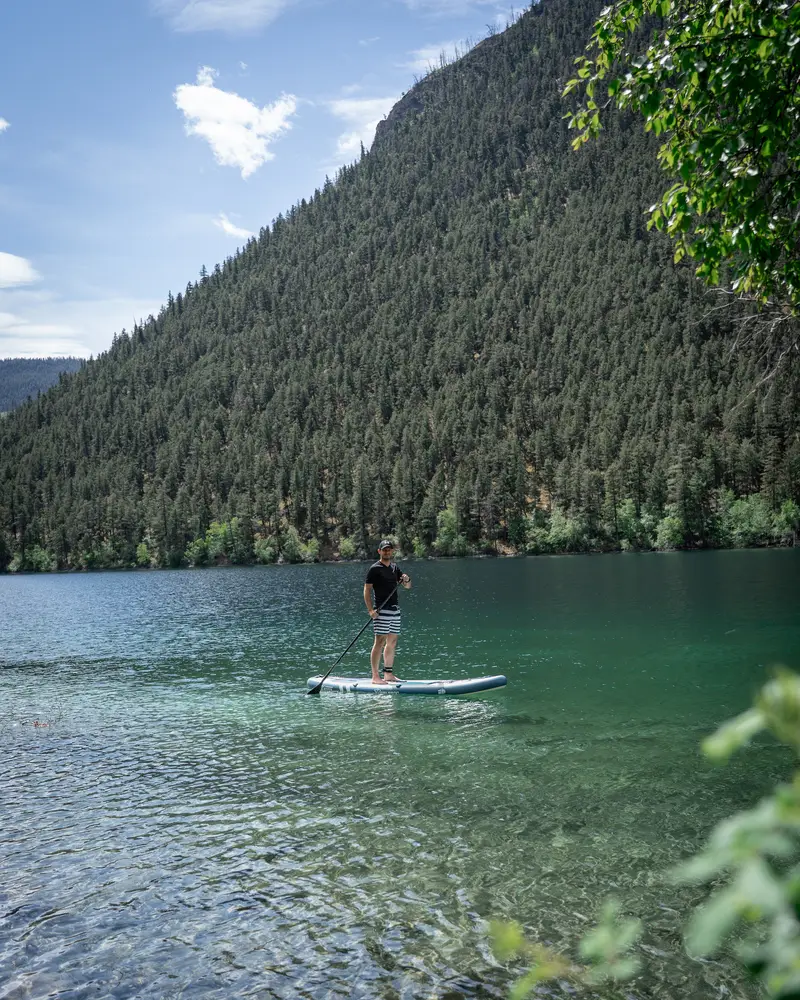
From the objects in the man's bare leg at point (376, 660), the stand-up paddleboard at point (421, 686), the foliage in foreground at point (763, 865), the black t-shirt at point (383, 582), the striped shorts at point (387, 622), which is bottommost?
the stand-up paddleboard at point (421, 686)

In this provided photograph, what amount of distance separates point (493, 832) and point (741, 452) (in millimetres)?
148698

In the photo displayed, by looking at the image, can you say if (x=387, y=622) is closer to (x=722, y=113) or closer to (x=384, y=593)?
(x=384, y=593)

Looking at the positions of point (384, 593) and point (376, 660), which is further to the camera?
point (376, 660)

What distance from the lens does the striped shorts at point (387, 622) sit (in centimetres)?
1905

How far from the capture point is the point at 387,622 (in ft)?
62.8

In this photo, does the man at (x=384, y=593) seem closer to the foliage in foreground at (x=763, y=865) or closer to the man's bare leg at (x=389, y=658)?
the man's bare leg at (x=389, y=658)

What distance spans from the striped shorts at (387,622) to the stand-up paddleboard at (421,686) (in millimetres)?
1375

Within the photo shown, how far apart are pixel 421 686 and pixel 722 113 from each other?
582 inches

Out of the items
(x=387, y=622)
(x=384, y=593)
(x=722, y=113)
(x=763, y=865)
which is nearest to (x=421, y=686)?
(x=387, y=622)

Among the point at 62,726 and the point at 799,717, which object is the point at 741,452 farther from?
the point at 799,717

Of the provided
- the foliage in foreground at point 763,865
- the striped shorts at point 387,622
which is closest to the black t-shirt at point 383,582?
the striped shorts at point 387,622

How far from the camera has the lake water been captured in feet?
22.5

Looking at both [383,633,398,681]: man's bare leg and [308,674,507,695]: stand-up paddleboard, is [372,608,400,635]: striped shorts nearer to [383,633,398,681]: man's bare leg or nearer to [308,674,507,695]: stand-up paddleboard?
[383,633,398,681]: man's bare leg

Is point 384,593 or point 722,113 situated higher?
point 722,113
